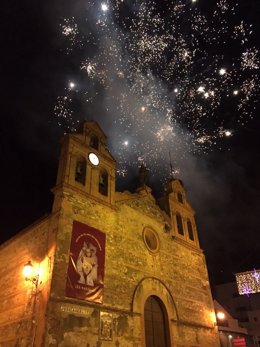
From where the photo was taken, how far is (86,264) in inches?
483

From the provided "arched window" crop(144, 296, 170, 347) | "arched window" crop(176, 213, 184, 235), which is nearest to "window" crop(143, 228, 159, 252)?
"arched window" crop(144, 296, 170, 347)

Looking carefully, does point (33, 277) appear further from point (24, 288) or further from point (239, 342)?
point (239, 342)

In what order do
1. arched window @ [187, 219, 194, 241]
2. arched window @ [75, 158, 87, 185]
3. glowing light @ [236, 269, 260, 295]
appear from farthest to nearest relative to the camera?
glowing light @ [236, 269, 260, 295], arched window @ [187, 219, 194, 241], arched window @ [75, 158, 87, 185]

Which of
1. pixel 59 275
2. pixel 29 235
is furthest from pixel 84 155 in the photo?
pixel 59 275

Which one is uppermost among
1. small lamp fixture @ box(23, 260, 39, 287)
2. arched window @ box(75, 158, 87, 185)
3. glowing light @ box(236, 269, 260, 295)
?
arched window @ box(75, 158, 87, 185)

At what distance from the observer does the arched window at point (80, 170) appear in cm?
1448

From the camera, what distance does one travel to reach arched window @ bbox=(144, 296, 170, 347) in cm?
1365

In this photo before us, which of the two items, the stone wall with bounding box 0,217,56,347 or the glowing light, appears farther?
the glowing light

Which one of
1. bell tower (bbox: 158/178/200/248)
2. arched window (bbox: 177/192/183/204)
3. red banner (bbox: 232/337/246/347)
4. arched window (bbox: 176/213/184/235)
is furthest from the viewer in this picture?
red banner (bbox: 232/337/246/347)

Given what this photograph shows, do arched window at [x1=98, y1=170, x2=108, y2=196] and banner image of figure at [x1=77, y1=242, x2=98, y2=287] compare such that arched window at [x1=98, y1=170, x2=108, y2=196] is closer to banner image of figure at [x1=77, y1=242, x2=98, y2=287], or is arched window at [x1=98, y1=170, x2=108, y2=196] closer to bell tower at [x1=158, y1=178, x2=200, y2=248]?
banner image of figure at [x1=77, y1=242, x2=98, y2=287]

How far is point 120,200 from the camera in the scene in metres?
15.9

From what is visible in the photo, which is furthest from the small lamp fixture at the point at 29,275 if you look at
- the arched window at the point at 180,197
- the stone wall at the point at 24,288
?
the arched window at the point at 180,197

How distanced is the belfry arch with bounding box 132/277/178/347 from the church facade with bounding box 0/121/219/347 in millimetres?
44

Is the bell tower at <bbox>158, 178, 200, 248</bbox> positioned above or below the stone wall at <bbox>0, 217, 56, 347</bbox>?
above
